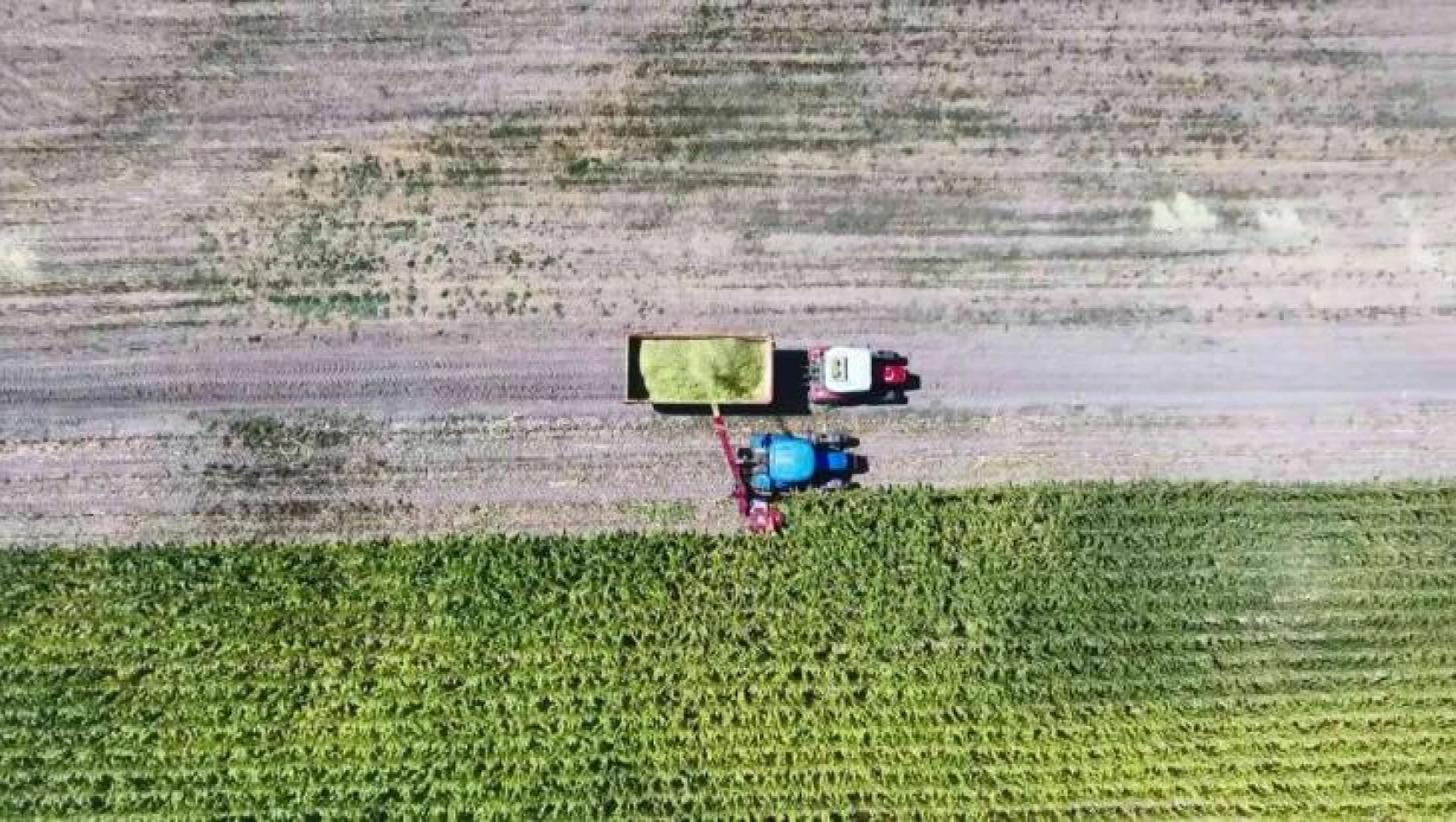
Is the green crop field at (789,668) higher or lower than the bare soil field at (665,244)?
lower

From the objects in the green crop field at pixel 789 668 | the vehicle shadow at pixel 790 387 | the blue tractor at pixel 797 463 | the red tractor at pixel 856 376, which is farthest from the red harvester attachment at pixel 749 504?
the red tractor at pixel 856 376

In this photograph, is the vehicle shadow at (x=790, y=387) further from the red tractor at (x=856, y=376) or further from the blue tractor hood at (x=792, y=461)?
the blue tractor hood at (x=792, y=461)

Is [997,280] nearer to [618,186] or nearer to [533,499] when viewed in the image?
[618,186]

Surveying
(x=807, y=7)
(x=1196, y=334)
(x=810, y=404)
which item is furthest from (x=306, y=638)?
(x=1196, y=334)

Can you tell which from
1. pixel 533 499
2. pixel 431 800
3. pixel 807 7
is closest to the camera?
pixel 431 800

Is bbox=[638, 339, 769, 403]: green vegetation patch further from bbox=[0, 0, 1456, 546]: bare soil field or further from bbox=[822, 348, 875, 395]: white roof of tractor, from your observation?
bbox=[822, 348, 875, 395]: white roof of tractor

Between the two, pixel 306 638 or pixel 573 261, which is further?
pixel 573 261

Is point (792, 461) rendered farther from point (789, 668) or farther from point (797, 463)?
point (789, 668)
